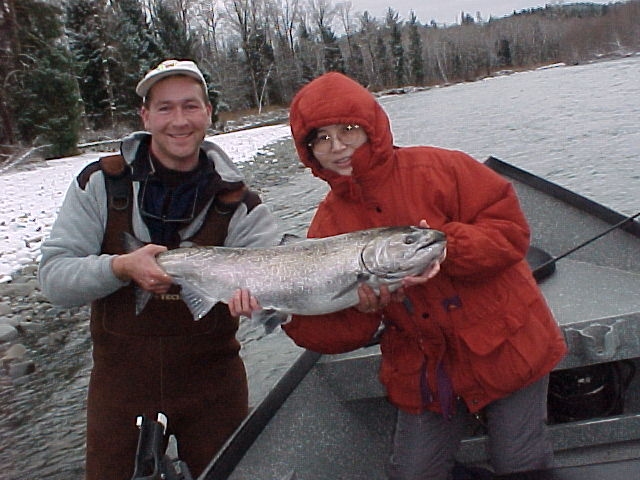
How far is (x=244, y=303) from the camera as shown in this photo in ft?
9.43

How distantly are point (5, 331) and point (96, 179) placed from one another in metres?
5.77

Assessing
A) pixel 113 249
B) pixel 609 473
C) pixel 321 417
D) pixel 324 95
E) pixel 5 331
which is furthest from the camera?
pixel 5 331

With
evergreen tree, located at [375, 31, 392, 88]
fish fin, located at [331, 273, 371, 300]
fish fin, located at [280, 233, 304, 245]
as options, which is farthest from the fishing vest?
evergreen tree, located at [375, 31, 392, 88]

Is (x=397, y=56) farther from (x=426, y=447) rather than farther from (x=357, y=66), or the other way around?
(x=426, y=447)

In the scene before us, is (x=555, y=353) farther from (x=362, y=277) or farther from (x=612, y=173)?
(x=612, y=173)

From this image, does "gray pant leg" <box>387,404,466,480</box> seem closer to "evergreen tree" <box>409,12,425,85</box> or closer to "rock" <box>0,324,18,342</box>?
"rock" <box>0,324,18,342</box>

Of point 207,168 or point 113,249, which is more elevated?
point 207,168

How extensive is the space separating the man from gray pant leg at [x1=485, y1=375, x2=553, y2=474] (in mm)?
1315

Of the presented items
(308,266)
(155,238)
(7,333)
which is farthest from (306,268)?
(7,333)

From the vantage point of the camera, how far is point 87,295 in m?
2.87

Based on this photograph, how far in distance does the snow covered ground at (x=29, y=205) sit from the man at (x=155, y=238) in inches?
310

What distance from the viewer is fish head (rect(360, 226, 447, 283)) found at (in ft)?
7.99

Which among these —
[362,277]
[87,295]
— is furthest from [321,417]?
[87,295]

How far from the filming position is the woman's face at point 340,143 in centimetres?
264
